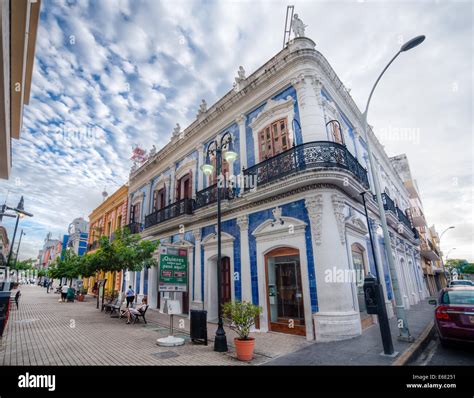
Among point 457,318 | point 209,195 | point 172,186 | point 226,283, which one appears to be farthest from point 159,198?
point 457,318

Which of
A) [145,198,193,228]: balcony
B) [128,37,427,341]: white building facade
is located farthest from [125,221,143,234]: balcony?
[128,37,427,341]: white building facade

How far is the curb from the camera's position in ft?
18.0

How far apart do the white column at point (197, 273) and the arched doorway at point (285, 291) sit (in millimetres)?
4168

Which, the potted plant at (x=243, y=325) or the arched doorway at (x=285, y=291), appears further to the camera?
the arched doorway at (x=285, y=291)

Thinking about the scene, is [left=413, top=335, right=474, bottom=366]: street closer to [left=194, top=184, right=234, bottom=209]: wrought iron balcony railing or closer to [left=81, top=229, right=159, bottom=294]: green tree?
[left=194, top=184, right=234, bottom=209]: wrought iron balcony railing

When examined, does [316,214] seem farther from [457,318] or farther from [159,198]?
[159,198]

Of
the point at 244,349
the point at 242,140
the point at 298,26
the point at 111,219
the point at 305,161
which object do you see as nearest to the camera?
the point at 244,349

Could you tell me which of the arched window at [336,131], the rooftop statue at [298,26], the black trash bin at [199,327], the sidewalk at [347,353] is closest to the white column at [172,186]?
the black trash bin at [199,327]

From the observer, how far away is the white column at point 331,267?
7531 millimetres

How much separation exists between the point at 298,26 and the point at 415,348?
1173 centimetres

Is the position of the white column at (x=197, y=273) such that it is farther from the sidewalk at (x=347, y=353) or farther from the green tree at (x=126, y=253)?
the sidewalk at (x=347, y=353)

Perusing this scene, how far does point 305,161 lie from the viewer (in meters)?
8.77

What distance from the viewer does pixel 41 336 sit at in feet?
27.6
